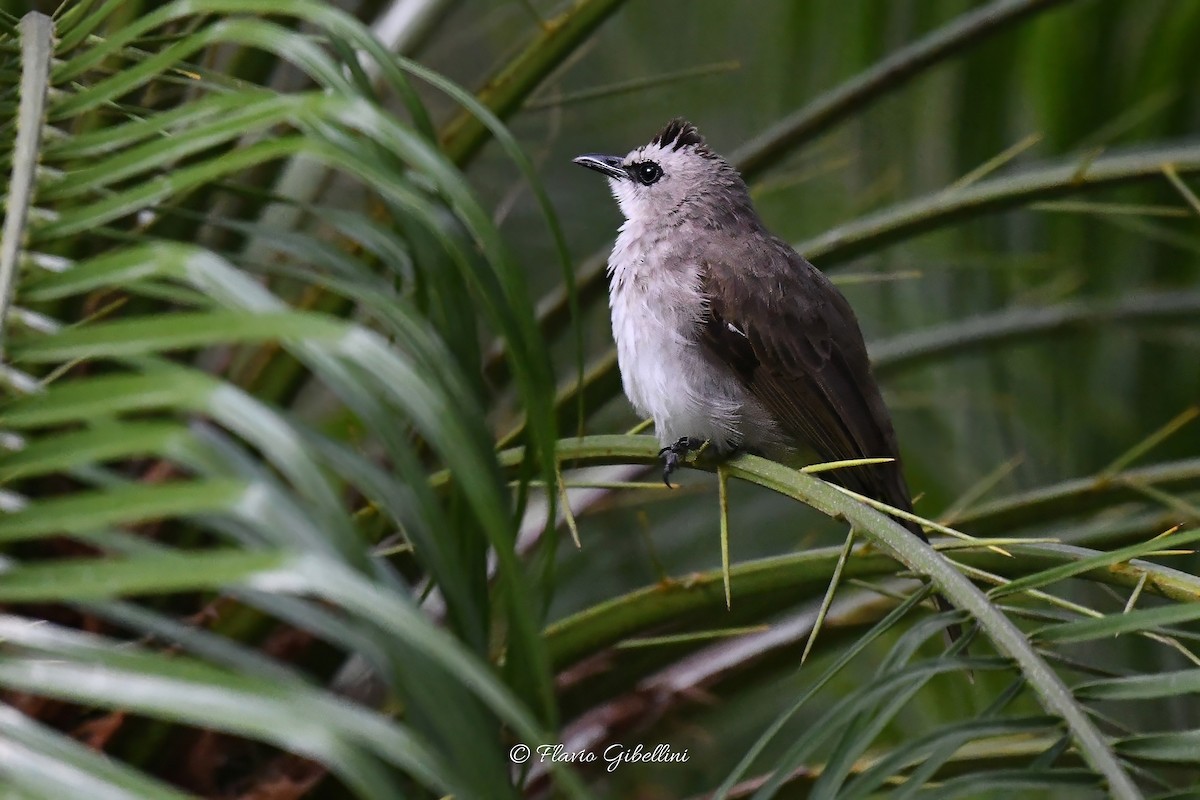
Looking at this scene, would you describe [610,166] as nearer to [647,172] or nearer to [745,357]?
[647,172]

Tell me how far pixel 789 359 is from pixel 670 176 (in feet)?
2.24

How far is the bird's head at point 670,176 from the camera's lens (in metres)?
3.07

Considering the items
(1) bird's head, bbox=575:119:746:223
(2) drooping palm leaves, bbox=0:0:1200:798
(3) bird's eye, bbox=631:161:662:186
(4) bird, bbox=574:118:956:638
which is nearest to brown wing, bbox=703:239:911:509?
(4) bird, bbox=574:118:956:638

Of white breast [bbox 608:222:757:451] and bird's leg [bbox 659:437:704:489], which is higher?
white breast [bbox 608:222:757:451]

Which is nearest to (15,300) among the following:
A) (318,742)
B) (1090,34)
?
(318,742)

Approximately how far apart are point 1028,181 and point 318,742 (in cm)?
205

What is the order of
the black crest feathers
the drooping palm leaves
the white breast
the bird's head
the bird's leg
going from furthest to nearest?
the black crest feathers
the bird's head
the white breast
the bird's leg
the drooping palm leaves

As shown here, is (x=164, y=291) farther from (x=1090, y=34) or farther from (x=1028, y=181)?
(x=1090, y=34)

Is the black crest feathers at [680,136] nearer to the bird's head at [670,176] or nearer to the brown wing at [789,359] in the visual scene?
the bird's head at [670,176]

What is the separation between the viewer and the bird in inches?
Answer: 105

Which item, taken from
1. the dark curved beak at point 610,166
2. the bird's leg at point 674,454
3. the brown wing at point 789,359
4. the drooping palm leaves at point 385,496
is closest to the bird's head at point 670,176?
the dark curved beak at point 610,166

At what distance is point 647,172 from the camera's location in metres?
3.15

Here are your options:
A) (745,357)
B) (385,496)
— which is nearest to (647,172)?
(745,357)

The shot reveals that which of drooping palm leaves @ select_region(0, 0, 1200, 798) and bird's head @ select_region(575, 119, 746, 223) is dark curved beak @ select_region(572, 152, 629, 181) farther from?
drooping palm leaves @ select_region(0, 0, 1200, 798)
